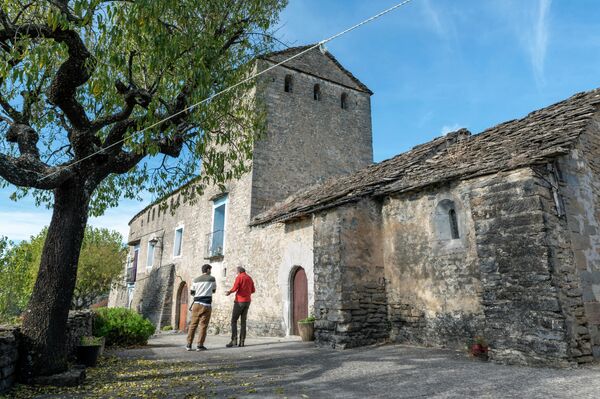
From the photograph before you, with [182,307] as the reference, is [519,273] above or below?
above

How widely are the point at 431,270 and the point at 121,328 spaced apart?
7001 millimetres

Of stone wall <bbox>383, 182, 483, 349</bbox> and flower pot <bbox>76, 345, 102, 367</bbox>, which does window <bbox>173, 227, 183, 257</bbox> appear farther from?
stone wall <bbox>383, 182, 483, 349</bbox>

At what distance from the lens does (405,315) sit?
7887 mm

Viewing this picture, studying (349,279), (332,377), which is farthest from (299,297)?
(332,377)

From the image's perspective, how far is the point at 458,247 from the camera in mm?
7254

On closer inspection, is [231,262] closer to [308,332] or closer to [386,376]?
[308,332]

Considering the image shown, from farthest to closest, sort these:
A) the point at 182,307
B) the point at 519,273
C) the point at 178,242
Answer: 1. the point at 178,242
2. the point at 182,307
3. the point at 519,273

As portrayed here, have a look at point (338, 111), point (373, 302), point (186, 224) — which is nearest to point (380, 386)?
point (373, 302)

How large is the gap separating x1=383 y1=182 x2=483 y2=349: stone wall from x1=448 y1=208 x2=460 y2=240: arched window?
2.9 inches

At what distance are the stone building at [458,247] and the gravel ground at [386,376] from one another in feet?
2.02

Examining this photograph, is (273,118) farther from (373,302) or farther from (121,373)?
(121,373)

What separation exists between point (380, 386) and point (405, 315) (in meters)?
3.64

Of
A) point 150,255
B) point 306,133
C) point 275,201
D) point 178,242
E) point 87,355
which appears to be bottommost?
point 87,355

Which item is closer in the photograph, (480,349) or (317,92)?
(480,349)
